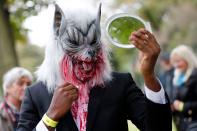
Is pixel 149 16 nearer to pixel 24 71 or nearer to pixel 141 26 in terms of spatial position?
pixel 24 71

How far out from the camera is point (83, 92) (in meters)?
3.59

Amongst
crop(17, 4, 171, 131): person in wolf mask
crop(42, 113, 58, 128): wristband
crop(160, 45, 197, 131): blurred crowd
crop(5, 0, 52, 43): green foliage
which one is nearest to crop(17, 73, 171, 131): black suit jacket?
crop(17, 4, 171, 131): person in wolf mask

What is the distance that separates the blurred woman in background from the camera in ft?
28.4

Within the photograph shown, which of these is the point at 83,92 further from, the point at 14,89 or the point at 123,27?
the point at 14,89

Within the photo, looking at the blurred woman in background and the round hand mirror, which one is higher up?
the round hand mirror

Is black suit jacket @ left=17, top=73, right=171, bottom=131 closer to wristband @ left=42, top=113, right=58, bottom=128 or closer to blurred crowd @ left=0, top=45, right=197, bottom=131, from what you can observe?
wristband @ left=42, top=113, right=58, bottom=128

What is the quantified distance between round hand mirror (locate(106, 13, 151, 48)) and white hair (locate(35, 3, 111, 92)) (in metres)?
0.18

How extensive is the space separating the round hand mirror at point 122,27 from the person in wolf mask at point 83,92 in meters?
0.14

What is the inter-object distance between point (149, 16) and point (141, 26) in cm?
3131

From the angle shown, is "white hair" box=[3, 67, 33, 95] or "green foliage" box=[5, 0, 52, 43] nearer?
"white hair" box=[3, 67, 33, 95]

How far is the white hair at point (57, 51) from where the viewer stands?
352 centimetres

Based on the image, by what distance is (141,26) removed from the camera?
10.8 feet

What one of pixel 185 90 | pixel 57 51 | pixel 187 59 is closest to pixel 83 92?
pixel 57 51

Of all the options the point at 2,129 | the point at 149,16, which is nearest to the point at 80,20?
the point at 2,129
